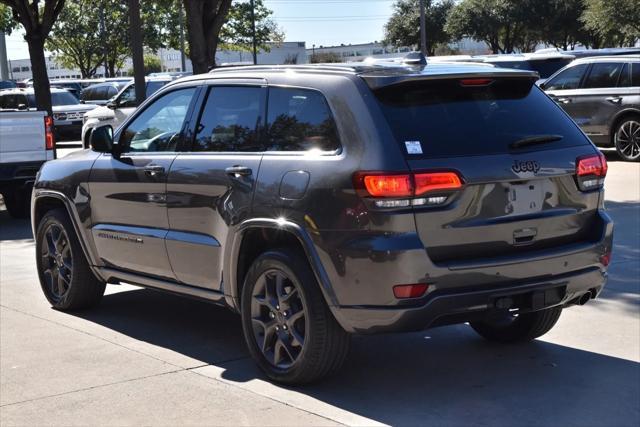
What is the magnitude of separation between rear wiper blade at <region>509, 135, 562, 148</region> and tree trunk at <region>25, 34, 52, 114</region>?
1664 cm

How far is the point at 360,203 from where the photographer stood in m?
4.75

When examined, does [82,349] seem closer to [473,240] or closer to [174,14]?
[473,240]

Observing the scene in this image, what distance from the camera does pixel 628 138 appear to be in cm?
1656

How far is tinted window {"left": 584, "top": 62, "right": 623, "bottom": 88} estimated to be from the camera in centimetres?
1703

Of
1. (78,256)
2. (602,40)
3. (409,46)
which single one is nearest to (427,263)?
(78,256)

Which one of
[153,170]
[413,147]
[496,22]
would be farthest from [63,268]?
[496,22]

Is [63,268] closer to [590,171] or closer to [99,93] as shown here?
[590,171]

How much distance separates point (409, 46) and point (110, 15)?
64.7 feet

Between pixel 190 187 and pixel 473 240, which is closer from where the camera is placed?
pixel 473 240

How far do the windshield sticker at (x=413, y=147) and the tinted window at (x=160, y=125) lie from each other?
1.90m

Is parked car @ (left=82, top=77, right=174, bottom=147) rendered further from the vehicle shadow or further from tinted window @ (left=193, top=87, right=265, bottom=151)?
tinted window @ (left=193, top=87, right=265, bottom=151)

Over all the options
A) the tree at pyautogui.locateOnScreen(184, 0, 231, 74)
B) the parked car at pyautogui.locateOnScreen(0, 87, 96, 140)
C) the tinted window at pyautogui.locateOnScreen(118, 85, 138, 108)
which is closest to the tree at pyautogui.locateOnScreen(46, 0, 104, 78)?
the parked car at pyautogui.locateOnScreen(0, 87, 96, 140)

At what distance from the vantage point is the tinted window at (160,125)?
20.6 feet

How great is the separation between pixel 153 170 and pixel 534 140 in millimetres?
2448
